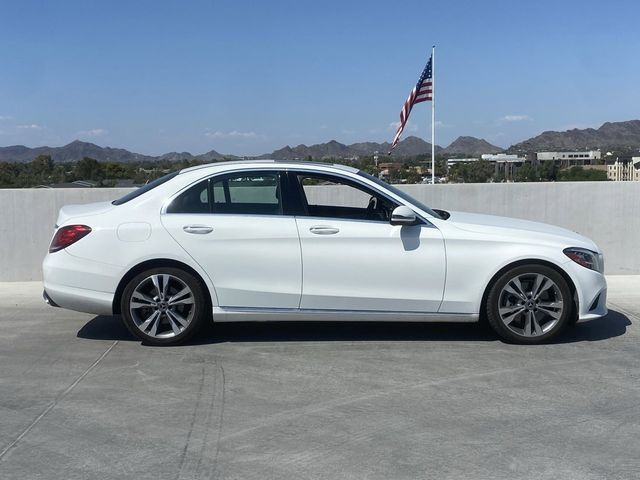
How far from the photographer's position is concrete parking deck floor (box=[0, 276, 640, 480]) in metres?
4.03

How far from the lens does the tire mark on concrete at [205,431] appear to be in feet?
13.0

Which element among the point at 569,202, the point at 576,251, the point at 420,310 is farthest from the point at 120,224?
the point at 569,202

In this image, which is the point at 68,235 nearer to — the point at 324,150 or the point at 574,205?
the point at 574,205

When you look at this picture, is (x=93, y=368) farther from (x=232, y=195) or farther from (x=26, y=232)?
(x=26, y=232)

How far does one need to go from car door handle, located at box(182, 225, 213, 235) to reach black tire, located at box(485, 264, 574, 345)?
250 cm

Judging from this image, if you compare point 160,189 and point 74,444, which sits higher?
point 160,189

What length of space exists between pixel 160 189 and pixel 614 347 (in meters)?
4.23

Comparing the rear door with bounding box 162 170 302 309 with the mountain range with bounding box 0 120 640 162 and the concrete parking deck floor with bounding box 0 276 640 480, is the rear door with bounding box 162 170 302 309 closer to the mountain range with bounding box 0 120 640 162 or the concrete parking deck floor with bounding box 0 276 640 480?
the concrete parking deck floor with bounding box 0 276 640 480

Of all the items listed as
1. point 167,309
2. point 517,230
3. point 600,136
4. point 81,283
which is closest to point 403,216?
point 517,230

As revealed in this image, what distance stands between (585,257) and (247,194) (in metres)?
3.05

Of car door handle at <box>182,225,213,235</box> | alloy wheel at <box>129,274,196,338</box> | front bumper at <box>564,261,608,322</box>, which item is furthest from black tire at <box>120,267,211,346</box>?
front bumper at <box>564,261,608,322</box>

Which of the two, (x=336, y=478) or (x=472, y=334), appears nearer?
(x=336, y=478)

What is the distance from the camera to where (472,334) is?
270 inches

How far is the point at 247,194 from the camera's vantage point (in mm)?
6574
